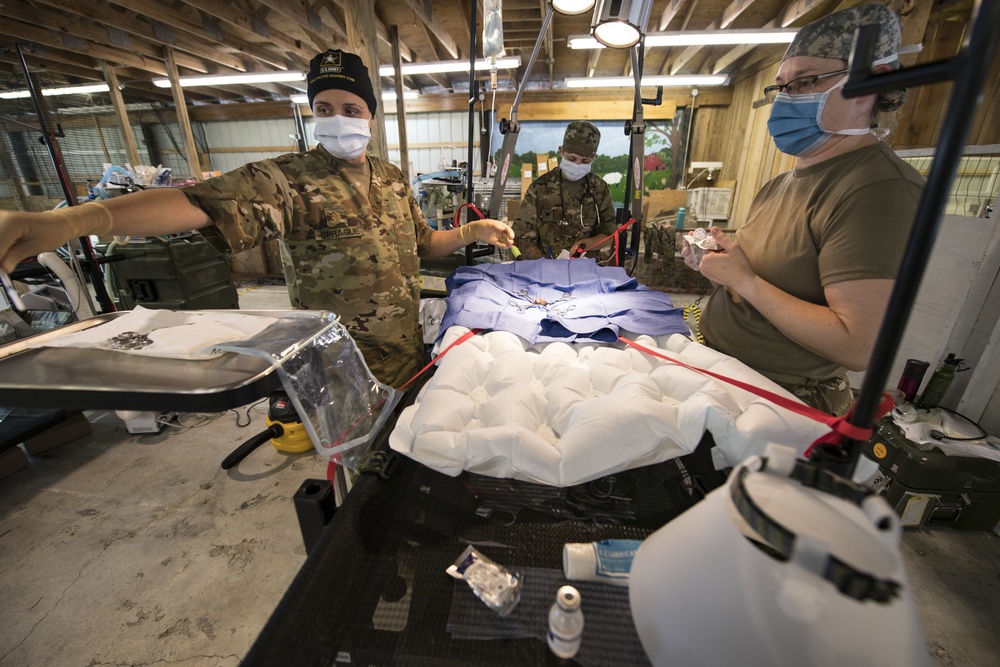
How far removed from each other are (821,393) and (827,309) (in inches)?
15.4

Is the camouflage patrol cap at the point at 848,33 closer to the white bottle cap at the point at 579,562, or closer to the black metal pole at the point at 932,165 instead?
the black metal pole at the point at 932,165

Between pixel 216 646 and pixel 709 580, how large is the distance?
1.79 metres

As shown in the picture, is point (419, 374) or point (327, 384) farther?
point (419, 374)

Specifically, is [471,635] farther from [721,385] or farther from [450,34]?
[450,34]

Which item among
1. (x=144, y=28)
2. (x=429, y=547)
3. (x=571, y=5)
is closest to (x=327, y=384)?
(x=429, y=547)

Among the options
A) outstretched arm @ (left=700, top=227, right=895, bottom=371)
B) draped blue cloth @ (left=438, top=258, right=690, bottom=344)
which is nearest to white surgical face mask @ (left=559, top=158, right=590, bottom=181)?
draped blue cloth @ (left=438, top=258, right=690, bottom=344)

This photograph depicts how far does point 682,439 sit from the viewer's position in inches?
32.3

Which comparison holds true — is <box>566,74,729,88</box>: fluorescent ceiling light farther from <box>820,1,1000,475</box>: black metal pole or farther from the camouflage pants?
<box>820,1,1000,475</box>: black metal pole

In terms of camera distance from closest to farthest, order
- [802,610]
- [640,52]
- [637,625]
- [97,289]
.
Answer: [802,610], [637,625], [640,52], [97,289]

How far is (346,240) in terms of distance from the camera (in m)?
1.57

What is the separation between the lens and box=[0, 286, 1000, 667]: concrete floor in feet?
4.71

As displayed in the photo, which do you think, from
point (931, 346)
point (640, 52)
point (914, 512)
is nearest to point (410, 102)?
point (640, 52)

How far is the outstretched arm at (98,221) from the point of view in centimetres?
74

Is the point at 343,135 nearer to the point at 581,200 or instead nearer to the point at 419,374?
the point at 419,374
